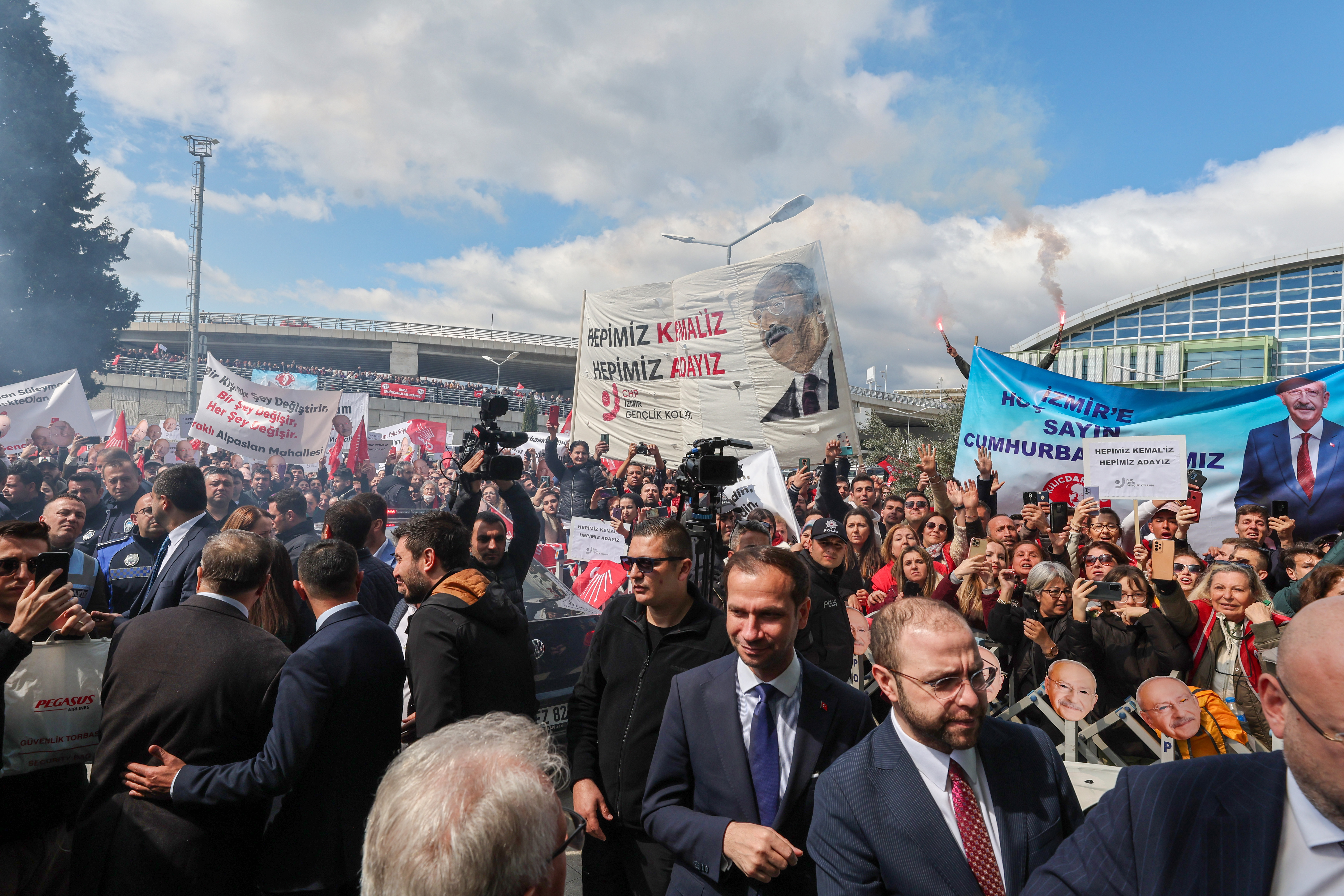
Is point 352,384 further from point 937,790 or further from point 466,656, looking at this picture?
point 937,790

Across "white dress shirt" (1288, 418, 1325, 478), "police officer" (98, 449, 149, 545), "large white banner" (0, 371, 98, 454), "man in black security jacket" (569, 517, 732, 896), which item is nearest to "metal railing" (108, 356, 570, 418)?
"large white banner" (0, 371, 98, 454)

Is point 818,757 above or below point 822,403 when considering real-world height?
below

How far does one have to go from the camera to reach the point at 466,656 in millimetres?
2904

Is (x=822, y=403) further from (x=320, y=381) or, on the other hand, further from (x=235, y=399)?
(x=320, y=381)

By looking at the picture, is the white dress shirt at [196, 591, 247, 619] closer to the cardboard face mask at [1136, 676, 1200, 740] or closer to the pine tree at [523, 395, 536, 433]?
the cardboard face mask at [1136, 676, 1200, 740]

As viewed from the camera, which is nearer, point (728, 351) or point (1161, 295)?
point (728, 351)

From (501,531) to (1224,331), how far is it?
57.1 meters

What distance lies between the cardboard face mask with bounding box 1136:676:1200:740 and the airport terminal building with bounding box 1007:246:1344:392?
44.3m

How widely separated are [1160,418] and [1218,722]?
4861mm

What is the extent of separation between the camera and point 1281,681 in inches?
49.6

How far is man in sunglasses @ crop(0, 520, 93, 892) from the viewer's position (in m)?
2.43

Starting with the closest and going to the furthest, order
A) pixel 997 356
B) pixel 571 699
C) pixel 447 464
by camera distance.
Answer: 1. pixel 571 699
2. pixel 997 356
3. pixel 447 464

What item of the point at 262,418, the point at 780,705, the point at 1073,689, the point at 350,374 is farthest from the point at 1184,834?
the point at 350,374

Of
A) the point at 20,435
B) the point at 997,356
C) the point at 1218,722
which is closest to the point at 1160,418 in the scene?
the point at 997,356
